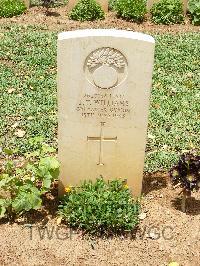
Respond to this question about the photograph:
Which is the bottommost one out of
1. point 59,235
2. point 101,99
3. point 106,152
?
point 59,235

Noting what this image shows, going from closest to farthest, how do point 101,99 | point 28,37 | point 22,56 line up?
point 101,99 → point 22,56 → point 28,37

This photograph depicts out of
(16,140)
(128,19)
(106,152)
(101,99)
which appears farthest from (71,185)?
(128,19)

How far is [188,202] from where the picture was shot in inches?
213

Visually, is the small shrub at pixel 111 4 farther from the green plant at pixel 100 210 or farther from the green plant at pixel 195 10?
the green plant at pixel 100 210

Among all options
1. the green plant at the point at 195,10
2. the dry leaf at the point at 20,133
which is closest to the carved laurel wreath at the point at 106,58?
the dry leaf at the point at 20,133

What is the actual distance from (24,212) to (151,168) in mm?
1626

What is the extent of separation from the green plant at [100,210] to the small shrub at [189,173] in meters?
0.49

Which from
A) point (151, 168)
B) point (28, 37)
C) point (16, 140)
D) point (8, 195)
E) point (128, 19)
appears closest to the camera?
point (8, 195)

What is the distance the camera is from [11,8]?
33.9 feet

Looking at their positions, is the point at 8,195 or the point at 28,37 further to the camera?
the point at 28,37

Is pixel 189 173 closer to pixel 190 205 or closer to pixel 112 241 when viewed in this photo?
pixel 190 205

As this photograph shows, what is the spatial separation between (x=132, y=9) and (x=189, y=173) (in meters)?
6.04

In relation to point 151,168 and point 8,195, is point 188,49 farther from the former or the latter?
point 8,195

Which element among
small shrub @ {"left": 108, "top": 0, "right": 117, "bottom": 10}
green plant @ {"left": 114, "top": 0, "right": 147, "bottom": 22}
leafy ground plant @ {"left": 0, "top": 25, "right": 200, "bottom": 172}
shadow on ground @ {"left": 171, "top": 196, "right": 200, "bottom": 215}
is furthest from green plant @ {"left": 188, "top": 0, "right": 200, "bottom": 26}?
shadow on ground @ {"left": 171, "top": 196, "right": 200, "bottom": 215}
